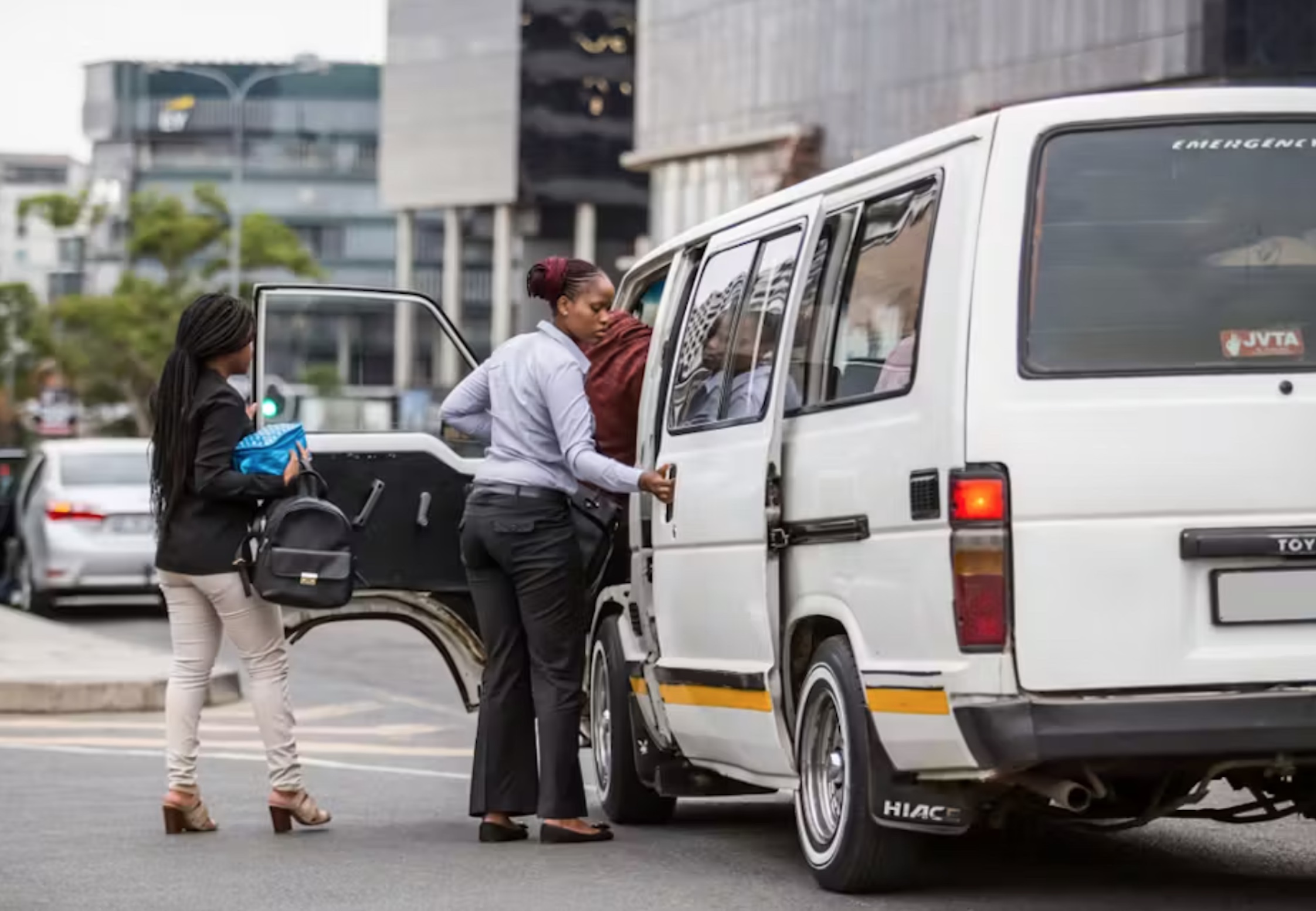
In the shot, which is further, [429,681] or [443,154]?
[443,154]

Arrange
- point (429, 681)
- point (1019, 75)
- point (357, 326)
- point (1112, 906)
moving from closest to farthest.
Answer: point (1112, 906)
point (357, 326)
point (429, 681)
point (1019, 75)

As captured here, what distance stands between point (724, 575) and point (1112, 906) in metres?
1.61

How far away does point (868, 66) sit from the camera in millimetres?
56094

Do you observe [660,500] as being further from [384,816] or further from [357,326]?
[357,326]

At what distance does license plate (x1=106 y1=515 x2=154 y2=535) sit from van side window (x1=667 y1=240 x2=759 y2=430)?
54.6 feet

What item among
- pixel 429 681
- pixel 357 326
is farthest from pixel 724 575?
→ pixel 429 681

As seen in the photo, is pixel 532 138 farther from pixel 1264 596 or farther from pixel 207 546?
pixel 1264 596

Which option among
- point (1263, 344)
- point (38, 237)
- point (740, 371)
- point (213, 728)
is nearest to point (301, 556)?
point (740, 371)

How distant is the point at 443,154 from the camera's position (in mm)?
112750

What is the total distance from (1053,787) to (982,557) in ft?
2.32

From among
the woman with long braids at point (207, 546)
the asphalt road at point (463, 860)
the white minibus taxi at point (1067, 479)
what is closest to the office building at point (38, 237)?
the asphalt road at point (463, 860)

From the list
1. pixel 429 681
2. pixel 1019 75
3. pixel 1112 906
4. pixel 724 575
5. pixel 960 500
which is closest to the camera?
pixel 960 500

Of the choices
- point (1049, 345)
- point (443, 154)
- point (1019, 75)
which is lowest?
point (1049, 345)

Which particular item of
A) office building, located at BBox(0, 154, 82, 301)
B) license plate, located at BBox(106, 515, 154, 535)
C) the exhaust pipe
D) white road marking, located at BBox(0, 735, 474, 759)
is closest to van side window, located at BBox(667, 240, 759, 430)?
the exhaust pipe
